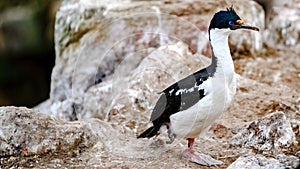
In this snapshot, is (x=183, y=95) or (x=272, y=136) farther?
(x=272, y=136)

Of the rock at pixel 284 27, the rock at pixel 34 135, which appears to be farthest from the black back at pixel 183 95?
the rock at pixel 284 27

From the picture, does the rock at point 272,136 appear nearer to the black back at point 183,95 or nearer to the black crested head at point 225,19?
the black back at point 183,95

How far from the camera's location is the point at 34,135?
211 inches

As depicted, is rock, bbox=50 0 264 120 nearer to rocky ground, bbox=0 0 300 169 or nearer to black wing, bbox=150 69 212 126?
rocky ground, bbox=0 0 300 169

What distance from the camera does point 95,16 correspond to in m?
9.12

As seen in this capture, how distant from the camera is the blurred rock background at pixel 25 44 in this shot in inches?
680

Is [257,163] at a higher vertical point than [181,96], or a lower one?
lower

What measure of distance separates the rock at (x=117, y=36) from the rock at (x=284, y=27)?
567 millimetres

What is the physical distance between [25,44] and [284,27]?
32.4ft

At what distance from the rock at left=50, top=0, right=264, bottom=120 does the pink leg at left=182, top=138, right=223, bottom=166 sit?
3.07m

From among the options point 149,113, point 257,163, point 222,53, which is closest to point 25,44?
point 149,113

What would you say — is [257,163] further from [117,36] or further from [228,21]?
[117,36]

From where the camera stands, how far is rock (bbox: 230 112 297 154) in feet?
18.0

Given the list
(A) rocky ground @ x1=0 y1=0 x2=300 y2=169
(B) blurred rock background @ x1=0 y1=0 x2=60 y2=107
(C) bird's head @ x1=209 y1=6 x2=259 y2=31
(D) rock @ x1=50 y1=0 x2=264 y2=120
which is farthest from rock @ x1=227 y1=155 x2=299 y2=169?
(B) blurred rock background @ x1=0 y1=0 x2=60 y2=107
